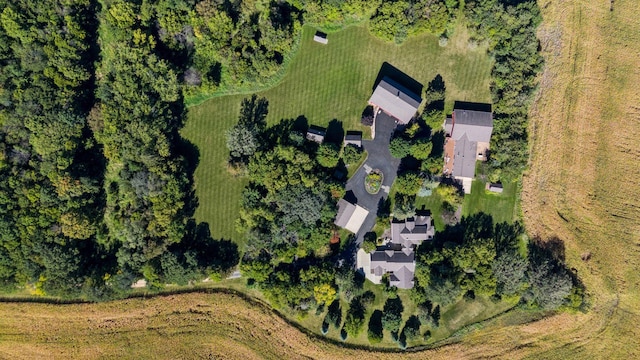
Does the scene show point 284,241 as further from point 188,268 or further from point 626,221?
point 626,221

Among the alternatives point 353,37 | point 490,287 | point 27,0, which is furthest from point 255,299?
point 27,0

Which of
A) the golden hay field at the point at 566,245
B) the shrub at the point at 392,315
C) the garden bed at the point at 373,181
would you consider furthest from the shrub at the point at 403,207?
the golden hay field at the point at 566,245

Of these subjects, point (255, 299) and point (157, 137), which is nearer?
point (157, 137)

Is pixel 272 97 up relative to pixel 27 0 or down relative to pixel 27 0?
down

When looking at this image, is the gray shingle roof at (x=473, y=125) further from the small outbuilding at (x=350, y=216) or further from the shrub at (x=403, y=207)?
the small outbuilding at (x=350, y=216)

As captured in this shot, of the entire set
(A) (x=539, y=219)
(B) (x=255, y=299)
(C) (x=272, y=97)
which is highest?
(C) (x=272, y=97)

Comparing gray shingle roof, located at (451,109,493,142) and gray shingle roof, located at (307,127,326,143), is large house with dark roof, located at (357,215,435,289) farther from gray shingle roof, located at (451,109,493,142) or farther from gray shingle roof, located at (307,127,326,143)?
gray shingle roof, located at (307,127,326,143)
